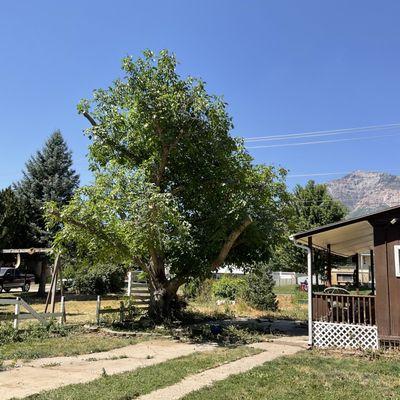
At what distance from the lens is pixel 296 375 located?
867 centimetres

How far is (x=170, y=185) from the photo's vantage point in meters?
17.2

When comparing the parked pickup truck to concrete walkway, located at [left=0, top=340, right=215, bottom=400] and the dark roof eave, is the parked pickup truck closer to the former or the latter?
concrete walkway, located at [left=0, top=340, right=215, bottom=400]

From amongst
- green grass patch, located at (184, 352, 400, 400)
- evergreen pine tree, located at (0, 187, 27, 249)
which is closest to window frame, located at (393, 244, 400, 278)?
green grass patch, located at (184, 352, 400, 400)

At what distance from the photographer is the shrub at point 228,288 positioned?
26.1 meters

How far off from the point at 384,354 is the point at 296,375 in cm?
352

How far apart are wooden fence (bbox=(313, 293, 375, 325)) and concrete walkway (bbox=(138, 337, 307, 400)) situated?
104 centimetres

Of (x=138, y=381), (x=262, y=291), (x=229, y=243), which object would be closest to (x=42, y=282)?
(x=262, y=291)

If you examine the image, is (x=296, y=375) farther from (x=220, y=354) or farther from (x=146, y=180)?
(x=146, y=180)

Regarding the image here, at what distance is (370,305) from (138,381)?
687 cm

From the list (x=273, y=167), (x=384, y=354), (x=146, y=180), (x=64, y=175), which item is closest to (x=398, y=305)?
(x=384, y=354)

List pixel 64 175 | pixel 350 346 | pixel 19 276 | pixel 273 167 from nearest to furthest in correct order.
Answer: pixel 350 346
pixel 273 167
pixel 64 175
pixel 19 276

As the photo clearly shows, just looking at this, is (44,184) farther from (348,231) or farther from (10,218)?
(348,231)

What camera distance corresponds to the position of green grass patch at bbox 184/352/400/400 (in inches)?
286

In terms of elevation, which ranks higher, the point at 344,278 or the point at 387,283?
the point at 344,278
